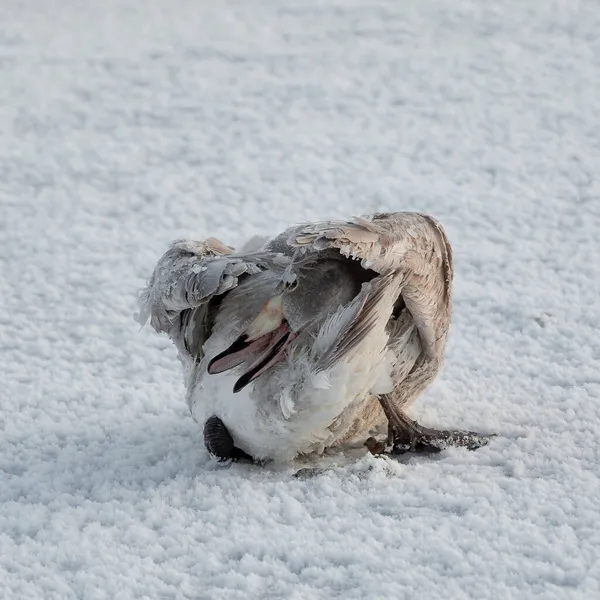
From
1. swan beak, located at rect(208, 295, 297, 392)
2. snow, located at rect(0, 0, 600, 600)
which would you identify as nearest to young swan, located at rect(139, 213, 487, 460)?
swan beak, located at rect(208, 295, 297, 392)

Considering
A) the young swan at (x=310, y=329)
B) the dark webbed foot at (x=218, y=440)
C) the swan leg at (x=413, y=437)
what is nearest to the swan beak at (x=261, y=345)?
the young swan at (x=310, y=329)

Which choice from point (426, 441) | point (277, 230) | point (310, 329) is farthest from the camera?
point (277, 230)

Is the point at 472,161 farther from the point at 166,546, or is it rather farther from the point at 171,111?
the point at 166,546

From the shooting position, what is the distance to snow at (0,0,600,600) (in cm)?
273

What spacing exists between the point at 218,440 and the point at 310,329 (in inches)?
21.5

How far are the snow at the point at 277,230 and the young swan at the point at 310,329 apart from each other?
0.51 ft

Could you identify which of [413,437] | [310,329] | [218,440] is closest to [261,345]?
[310,329]

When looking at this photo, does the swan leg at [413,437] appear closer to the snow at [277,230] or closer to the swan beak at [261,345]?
the snow at [277,230]

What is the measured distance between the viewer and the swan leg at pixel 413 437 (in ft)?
11.2

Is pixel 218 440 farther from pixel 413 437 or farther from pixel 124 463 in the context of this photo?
pixel 413 437

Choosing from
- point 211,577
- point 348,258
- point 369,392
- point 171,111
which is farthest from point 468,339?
point 171,111

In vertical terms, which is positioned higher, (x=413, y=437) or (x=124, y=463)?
(x=413, y=437)

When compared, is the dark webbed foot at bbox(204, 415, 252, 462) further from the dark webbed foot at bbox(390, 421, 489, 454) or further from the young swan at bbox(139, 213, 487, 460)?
the dark webbed foot at bbox(390, 421, 489, 454)

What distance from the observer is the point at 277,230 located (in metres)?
5.63
